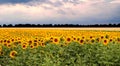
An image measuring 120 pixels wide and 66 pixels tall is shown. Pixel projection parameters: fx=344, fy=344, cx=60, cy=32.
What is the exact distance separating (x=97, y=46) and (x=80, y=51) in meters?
0.66

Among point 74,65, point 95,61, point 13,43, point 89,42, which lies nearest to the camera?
point 74,65

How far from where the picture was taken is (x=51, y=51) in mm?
10164

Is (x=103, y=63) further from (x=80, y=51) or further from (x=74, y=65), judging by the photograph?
(x=80, y=51)

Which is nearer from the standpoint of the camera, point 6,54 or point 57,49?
point 57,49

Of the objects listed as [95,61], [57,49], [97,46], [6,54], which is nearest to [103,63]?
[95,61]

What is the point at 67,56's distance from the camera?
1016 cm

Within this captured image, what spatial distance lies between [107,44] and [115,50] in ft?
4.15

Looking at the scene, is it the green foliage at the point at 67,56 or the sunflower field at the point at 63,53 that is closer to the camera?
the green foliage at the point at 67,56

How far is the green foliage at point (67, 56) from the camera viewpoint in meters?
8.71

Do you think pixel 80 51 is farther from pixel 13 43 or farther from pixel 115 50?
pixel 13 43

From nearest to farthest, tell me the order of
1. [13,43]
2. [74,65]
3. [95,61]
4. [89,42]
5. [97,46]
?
[74,65], [95,61], [97,46], [89,42], [13,43]

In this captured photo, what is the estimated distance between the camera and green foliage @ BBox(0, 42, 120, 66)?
8.71m

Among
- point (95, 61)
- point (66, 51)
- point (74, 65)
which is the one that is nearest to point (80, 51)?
point (66, 51)

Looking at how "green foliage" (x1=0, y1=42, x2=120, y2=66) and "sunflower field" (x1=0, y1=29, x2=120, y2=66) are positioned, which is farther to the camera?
"sunflower field" (x1=0, y1=29, x2=120, y2=66)
